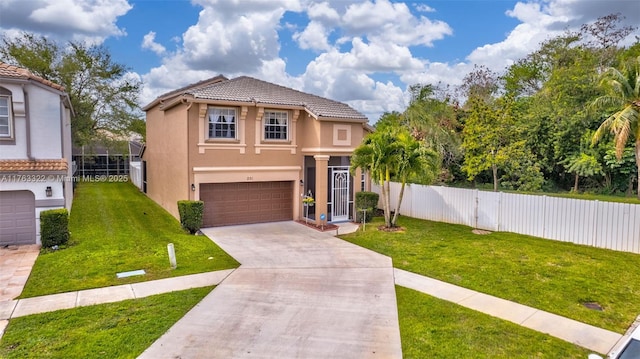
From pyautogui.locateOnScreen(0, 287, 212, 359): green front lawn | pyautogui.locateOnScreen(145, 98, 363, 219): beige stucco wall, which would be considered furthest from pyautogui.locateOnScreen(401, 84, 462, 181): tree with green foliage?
pyautogui.locateOnScreen(0, 287, 212, 359): green front lawn

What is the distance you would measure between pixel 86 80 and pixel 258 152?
68.7 ft

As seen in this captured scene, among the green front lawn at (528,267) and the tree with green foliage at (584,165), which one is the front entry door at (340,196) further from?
the tree with green foliage at (584,165)

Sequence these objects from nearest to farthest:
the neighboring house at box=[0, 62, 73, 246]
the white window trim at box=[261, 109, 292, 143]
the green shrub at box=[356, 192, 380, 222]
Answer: the neighboring house at box=[0, 62, 73, 246] < the white window trim at box=[261, 109, 292, 143] < the green shrub at box=[356, 192, 380, 222]

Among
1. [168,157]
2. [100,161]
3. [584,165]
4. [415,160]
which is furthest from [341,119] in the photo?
[100,161]

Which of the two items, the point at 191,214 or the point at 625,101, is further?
the point at 625,101

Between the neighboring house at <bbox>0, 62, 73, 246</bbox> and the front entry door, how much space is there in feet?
35.0

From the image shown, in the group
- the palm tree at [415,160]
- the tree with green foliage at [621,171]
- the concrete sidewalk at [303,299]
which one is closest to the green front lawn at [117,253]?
the concrete sidewalk at [303,299]

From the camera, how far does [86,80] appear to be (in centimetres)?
3031

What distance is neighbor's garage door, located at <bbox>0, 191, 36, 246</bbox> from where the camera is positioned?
1280 cm

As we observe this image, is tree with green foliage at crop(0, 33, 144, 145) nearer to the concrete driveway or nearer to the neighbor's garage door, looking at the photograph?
the neighbor's garage door

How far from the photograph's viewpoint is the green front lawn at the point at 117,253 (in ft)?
32.0

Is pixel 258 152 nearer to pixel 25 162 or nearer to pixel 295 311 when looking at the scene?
pixel 25 162

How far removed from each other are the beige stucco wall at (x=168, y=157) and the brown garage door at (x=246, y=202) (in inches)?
49.4

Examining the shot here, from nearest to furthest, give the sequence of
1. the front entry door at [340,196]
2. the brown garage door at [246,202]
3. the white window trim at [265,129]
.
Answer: the brown garage door at [246,202] → the white window trim at [265,129] → the front entry door at [340,196]
